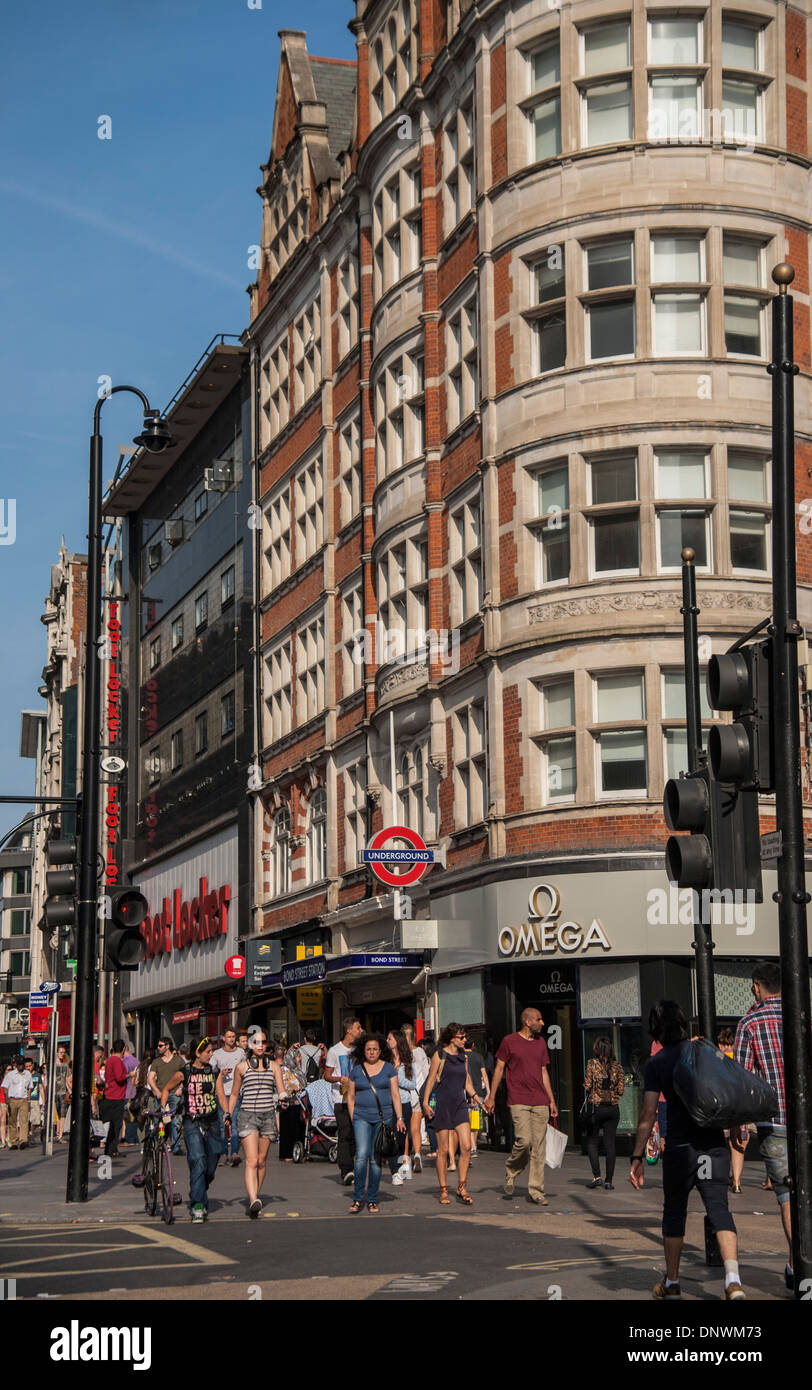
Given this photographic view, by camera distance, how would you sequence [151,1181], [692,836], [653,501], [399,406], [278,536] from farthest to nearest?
[278,536] → [399,406] → [653,501] → [151,1181] → [692,836]

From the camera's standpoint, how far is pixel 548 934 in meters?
27.5

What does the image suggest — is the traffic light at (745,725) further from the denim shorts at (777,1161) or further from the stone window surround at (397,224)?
the stone window surround at (397,224)

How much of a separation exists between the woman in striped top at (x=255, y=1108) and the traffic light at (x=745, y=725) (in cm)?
846

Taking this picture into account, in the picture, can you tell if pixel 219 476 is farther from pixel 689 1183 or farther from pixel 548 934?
pixel 689 1183

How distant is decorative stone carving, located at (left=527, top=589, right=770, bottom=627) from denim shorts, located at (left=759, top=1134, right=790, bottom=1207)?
16578mm

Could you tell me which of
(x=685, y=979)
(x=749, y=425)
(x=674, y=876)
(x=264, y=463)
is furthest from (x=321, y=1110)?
(x=264, y=463)

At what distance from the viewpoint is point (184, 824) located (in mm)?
56438

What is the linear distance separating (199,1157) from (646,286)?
1668 centimetres

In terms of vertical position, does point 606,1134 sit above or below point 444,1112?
below

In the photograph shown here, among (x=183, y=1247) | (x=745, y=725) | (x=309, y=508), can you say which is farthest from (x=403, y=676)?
(x=745, y=725)

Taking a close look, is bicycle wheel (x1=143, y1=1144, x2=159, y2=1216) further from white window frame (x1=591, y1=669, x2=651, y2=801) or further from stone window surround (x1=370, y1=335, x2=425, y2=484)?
stone window surround (x1=370, y1=335, x2=425, y2=484)

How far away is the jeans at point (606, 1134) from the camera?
793 inches

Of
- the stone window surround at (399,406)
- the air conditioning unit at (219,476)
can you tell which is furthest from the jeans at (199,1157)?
the air conditioning unit at (219,476)
